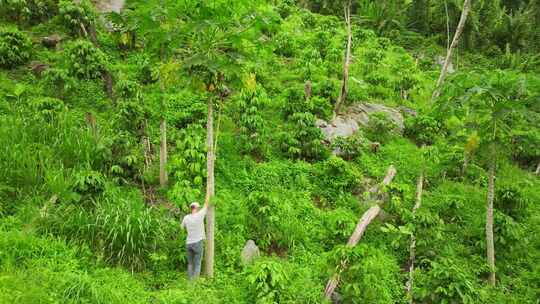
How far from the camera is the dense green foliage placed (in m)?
6.03

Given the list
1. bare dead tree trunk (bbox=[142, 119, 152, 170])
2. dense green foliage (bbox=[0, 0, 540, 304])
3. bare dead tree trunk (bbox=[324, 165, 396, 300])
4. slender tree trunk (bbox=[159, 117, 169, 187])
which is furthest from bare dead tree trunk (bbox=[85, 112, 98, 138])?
bare dead tree trunk (bbox=[324, 165, 396, 300])

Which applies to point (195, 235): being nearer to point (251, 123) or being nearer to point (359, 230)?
point (359, 230)

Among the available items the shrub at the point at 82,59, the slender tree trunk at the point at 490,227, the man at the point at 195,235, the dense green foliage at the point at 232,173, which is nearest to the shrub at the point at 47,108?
the dense green foliage at the point at 232,173

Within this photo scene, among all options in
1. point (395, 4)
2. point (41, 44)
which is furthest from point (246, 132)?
point (395, 4)

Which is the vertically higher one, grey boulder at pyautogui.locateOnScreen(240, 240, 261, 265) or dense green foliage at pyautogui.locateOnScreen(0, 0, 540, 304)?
dense green foliage at pyautogui.locateOnScreen(0, 0, 540, 304)

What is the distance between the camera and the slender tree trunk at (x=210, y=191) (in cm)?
639

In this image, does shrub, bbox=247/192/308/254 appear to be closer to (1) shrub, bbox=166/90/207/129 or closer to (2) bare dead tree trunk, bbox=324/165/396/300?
(2) bare dead tree trunk, bbox=324/165/396/300

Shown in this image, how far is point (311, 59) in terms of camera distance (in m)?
15.0

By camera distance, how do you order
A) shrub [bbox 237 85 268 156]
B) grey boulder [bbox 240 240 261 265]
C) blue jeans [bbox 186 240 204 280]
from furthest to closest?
1. shrub [bbox 237 85 268 156]
2. grey boulder [bbox 240 240 261 265]
3. blue jeans [bbox 186 240 204 280]

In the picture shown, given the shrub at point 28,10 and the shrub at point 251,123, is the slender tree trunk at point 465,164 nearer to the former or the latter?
the shrub at point 251,123

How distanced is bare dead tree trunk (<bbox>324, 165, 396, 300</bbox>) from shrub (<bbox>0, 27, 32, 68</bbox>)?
10.5 m

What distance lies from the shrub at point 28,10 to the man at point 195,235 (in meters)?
10.6

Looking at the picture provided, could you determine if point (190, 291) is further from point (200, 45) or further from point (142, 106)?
point (142, 106)

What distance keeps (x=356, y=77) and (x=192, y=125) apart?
7.81 meters
